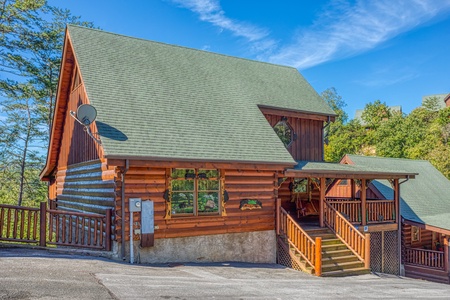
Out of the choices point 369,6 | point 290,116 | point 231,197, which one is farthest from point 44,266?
point 369,6

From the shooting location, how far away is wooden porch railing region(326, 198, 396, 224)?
1396 centimetres

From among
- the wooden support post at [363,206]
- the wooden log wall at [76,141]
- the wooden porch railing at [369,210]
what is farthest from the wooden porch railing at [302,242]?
the wooden log wall at [76,141]

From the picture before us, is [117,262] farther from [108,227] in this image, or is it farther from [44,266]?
[44,266]

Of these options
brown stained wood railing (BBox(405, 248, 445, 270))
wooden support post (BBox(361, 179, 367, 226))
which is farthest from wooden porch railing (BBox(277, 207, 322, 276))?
brown stained wood railing (BBox(405, 248, 445, 270))

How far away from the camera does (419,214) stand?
56.3 ft

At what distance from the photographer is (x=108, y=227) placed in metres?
9.66

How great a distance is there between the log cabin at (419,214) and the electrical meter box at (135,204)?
26.1 ft

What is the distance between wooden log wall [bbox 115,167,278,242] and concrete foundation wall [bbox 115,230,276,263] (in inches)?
7.0

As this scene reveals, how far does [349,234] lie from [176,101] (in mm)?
7294

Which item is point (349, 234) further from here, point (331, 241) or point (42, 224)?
point (42, 224)

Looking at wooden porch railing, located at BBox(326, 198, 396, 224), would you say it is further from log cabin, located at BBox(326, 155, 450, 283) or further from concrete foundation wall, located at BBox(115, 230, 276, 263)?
concrete foundation wall, located at BBox(115, 230, 276, 263)

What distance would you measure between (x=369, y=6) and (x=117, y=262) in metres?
17.6

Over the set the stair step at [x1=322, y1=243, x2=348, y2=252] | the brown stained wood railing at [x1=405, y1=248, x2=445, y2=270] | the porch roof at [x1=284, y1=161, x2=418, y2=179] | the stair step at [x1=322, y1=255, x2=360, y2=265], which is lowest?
the brown stained wood railing at [x1=405, y1=248, x2=445, y2=270]

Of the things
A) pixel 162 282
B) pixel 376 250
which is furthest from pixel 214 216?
pixel 376 250
